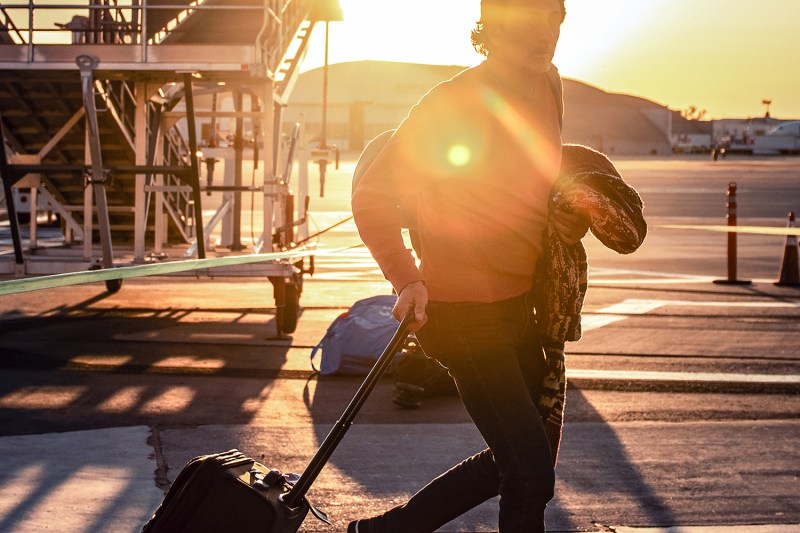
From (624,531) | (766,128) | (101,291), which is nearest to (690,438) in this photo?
(624,531)

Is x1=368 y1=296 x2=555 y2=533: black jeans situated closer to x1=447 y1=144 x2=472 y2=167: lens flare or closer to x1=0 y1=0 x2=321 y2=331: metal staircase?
x1=447 y1=144 x2=472 y2=167: lens flare

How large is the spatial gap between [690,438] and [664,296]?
275 inches

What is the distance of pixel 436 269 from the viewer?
12.2 feet

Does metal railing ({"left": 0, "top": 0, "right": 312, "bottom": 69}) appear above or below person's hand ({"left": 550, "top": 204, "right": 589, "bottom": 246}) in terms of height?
above

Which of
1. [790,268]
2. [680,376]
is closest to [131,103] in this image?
[680,376]

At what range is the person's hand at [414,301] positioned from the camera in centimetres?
361

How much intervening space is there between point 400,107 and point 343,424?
126379mm

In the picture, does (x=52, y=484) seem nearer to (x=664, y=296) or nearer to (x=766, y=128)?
(x=664, y=296)

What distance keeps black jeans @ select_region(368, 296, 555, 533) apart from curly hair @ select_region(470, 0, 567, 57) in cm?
85

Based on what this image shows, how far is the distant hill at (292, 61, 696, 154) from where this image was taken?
129125 millimetres

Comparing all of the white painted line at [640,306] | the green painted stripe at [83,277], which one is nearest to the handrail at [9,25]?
the green painted stripe at [83,277]

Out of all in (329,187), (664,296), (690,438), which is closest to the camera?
(690,438)

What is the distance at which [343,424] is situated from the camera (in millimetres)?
3727

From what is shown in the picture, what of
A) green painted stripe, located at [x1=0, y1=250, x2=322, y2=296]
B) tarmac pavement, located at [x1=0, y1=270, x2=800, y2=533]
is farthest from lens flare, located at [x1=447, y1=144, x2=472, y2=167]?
tarmac pavement, located at [x1=0, y1=270, x2=800, y2=533]
